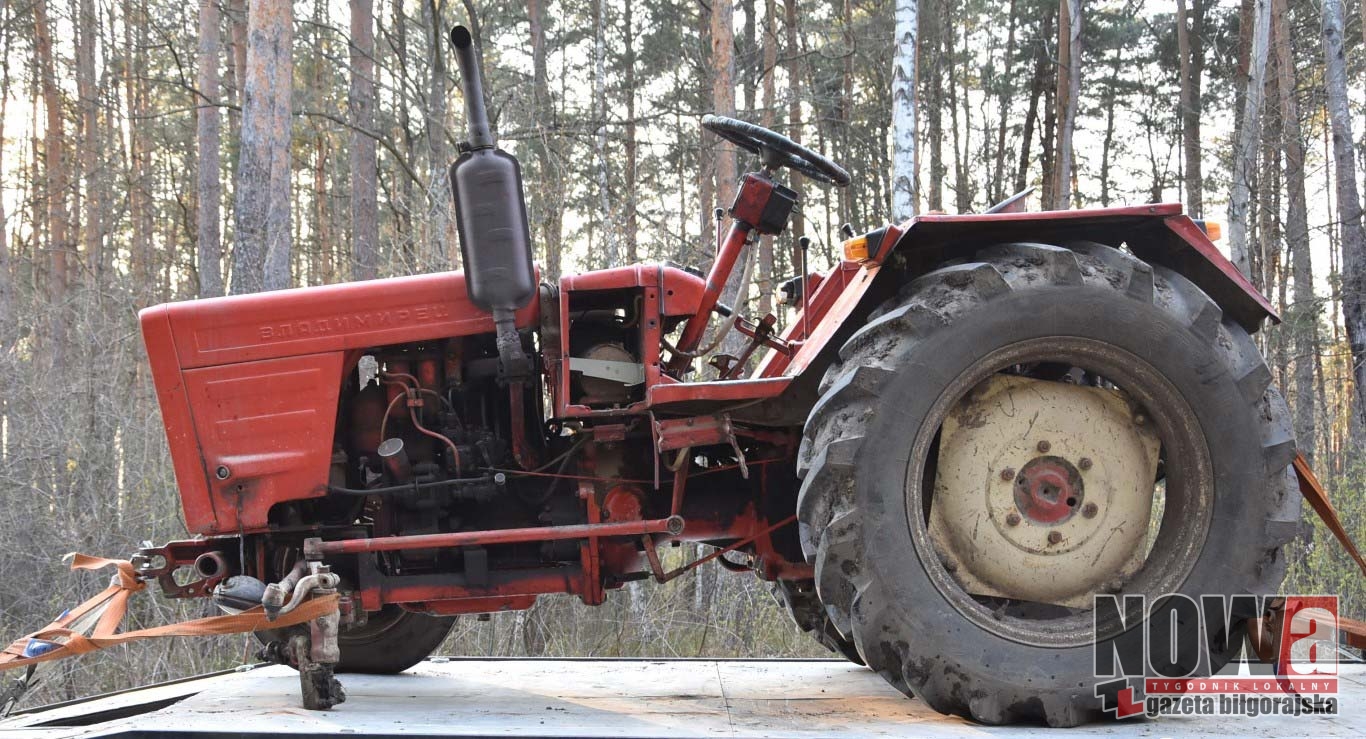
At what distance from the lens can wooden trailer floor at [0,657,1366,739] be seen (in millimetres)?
2664

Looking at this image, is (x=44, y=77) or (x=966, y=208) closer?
(x=44, y=77)

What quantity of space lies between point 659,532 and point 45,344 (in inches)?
379

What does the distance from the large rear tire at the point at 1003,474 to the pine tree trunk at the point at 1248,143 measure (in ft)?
20.4

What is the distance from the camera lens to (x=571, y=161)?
502 inches

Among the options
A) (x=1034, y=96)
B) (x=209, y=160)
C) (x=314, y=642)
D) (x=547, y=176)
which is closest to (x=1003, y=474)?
(x=314, y=642)

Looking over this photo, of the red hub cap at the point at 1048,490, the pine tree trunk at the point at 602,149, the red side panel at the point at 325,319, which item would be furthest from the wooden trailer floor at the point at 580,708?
the pine tree trunk at the point at 602,149

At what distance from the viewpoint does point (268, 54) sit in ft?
23.8

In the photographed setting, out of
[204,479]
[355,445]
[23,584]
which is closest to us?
[204,479]

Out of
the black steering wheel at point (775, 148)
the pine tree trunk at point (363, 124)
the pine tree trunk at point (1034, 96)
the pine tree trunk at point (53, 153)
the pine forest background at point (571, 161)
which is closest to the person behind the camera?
the black steering wheel at point (775, 148)

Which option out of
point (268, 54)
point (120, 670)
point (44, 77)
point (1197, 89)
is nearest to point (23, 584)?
point (120, 670)

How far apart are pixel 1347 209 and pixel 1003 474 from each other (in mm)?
6439

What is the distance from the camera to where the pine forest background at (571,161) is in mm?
6605

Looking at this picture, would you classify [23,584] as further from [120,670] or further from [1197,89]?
[1197,89]

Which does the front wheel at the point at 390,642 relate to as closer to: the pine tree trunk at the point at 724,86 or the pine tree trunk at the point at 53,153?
the pine tree trunk at the point at 724,86
